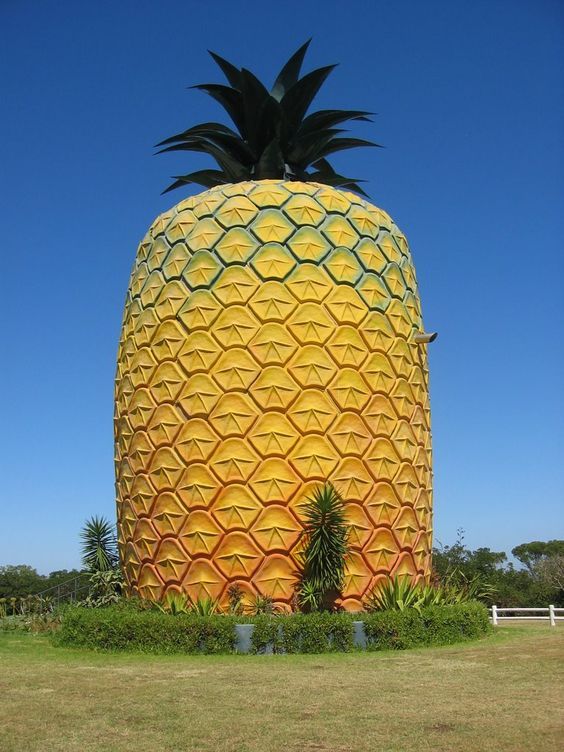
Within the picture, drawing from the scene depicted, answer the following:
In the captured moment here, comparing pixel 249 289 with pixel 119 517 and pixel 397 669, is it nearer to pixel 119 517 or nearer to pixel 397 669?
pixel 119 517

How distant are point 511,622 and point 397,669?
15.7 meters

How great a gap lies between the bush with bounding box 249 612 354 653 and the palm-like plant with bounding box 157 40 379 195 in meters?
10.7

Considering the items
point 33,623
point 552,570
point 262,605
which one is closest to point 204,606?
point 262,605

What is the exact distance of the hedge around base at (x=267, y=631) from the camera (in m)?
14.0

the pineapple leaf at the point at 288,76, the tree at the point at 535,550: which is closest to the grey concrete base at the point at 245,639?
the pineapple leaf at the point at 288,76

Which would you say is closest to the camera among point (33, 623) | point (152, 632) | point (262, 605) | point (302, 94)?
point (152, 632)

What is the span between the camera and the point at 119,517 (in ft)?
59.8

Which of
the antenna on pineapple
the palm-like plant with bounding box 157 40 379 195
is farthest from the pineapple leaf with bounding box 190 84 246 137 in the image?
the antenna on pineapple

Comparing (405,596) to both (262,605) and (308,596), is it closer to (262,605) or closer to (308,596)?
(308,596)

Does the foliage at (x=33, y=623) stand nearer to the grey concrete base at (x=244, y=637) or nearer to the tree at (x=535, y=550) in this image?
the grey concrete base at (x=244, y=637)

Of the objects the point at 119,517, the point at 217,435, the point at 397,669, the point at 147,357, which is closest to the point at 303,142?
the point at 147,357

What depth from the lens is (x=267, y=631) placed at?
14000 millimetres

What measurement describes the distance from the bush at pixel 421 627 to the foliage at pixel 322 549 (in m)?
1.11

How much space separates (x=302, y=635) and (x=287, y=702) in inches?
193
